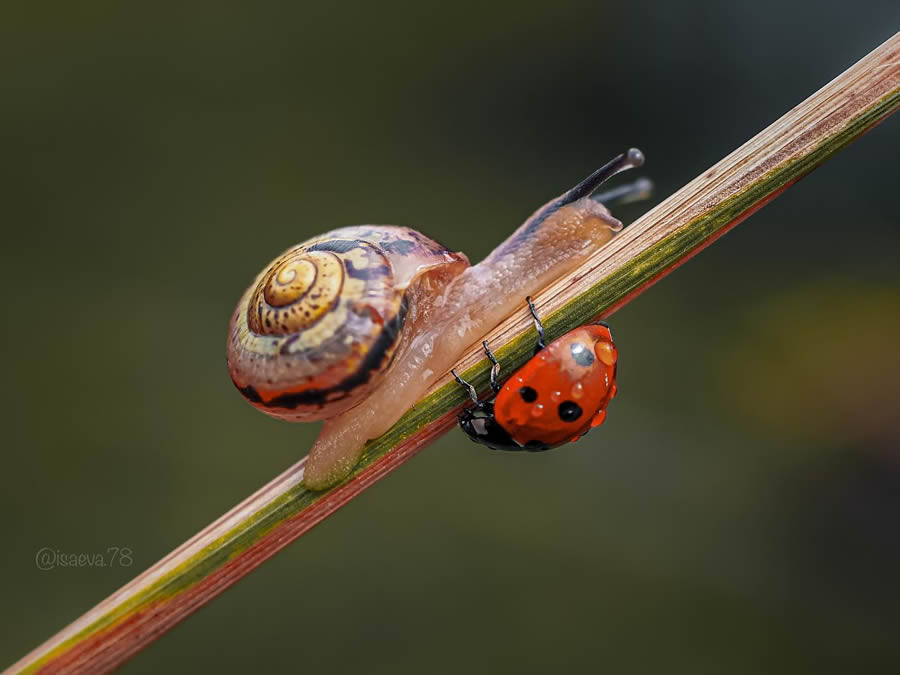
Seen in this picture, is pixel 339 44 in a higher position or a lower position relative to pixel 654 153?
higher

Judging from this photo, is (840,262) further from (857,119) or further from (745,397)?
(857,119)

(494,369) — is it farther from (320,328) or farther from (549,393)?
(320,328)

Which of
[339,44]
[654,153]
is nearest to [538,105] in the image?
[654,153]

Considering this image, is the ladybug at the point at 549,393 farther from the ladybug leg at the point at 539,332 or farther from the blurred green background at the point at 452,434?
the blurred green background at the point at 452,434

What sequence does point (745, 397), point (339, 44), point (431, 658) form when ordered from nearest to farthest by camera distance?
point (431, 658) → point (745, 397) → point (339, 44)

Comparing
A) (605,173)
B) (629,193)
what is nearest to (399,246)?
(605,173)

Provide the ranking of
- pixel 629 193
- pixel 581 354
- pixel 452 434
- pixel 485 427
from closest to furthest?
pixel 581 354 → pixel 485 427 → pixel 629 193 → pixel 452 434
